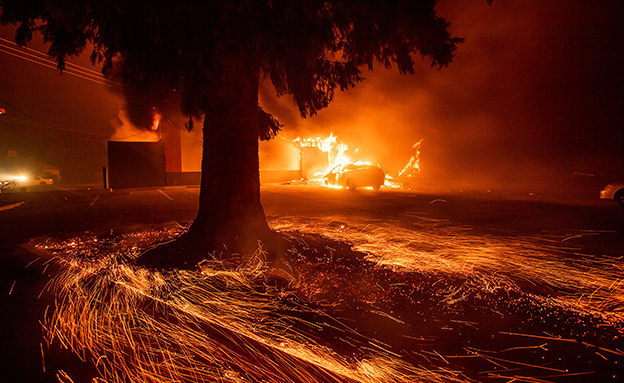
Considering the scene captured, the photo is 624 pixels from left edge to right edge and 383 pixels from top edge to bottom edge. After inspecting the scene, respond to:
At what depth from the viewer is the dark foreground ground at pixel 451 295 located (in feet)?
8.89

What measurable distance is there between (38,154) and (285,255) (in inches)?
2366

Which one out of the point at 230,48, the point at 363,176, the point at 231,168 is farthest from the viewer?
the point at 363,176

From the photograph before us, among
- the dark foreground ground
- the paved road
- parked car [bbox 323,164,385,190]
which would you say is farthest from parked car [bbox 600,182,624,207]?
parked car [bbox 323,164,385,190]

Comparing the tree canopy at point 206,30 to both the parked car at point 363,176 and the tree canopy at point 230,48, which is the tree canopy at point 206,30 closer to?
the tree canopy at point 230,48

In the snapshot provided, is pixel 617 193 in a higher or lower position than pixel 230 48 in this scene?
lower

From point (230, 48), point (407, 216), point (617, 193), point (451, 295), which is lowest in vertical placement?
point (451, 295)

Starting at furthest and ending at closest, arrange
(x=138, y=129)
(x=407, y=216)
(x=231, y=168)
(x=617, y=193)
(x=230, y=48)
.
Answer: (x=138, y=129) < (x=617, y=193) < (x=407, y=216) < (x=231, y=168) < (x=230, y=48)

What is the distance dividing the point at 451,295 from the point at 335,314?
152cm

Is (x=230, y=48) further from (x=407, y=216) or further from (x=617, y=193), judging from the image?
(x=617, y=193)

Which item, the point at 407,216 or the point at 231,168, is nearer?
the point at 231,168

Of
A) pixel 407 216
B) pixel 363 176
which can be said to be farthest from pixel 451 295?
pixel 363 176

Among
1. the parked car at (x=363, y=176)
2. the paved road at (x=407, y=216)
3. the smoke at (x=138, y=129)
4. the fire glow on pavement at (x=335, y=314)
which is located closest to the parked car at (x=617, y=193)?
the paved road at (x=407, y=216)

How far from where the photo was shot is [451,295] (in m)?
4.05

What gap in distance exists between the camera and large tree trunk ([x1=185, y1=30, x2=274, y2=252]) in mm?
5559
